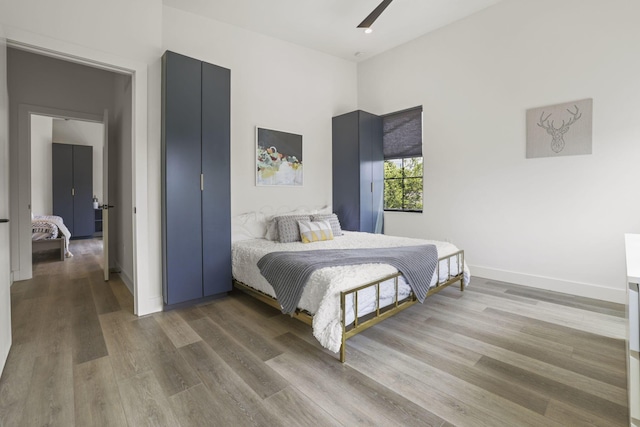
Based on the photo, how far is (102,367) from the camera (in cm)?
193

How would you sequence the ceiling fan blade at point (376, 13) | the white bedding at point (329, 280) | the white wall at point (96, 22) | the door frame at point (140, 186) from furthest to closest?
the door frame at point (140, 186), the ceiling fan blade at point (376, 13), the white wall at point (96, 22), the white bedding at point (329, 280)

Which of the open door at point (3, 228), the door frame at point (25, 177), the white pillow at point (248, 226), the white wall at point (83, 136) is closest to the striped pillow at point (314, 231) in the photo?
the white pillow at point (248, 226)

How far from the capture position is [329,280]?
83.0 inches

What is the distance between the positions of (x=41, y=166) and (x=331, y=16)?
748 centimetres

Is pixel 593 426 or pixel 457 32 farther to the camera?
pixel 457 32

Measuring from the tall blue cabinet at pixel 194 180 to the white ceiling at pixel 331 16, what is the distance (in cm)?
100

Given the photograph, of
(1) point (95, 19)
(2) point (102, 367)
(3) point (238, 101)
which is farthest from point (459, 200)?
(1) point (95, 19)

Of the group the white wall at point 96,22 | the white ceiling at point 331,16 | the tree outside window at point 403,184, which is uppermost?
the white ceiling at point 331,16

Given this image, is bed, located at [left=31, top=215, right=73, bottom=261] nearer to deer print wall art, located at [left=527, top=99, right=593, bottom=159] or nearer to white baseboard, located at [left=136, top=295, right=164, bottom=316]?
white baseboard, located at [left=136, top=295, right=164, bottom=316]

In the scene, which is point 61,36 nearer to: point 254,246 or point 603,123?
point 254,246

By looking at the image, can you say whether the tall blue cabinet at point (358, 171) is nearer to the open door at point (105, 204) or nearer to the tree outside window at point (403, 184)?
the tree outside window at point (403, 184)

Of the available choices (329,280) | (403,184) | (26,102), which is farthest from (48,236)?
(403,184)

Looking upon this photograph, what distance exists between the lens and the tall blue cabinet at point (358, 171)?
4586 millimetres

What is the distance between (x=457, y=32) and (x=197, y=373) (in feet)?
15.9
